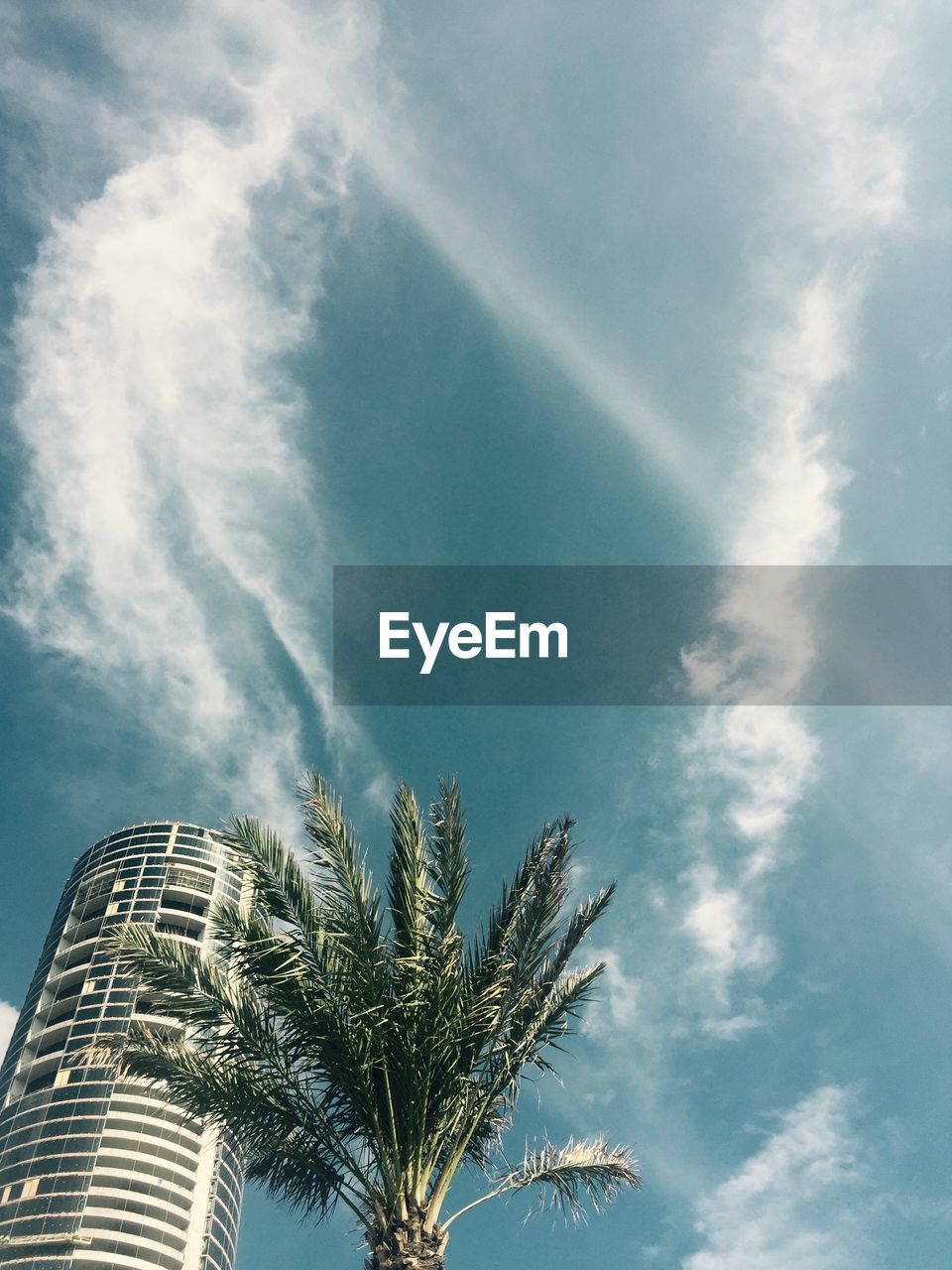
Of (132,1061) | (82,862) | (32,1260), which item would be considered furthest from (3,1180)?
(132,1061)

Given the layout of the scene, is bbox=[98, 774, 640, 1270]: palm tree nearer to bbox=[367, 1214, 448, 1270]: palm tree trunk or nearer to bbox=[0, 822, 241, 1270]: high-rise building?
bbox=[367, 1214, 448, 1270]: palm tree trunk

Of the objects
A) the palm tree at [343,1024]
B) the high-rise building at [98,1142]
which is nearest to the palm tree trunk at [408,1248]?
the palm tree at [343,1024]

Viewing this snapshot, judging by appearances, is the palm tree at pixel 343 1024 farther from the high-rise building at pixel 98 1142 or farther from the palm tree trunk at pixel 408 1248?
the high-rise building at pixel 98 1142

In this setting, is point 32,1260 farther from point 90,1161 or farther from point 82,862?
point 82,862

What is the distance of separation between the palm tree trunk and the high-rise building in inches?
2741

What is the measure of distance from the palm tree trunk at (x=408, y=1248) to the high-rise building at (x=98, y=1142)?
69623 millimetres

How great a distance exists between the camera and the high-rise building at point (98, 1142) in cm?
8125

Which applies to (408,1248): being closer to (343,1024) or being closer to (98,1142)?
(343,1024)

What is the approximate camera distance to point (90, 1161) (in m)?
83.9

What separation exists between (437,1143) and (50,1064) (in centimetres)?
9622

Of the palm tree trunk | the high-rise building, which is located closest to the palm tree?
the palm tree trunk

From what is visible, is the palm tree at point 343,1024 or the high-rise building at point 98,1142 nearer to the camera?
the palm tree at point 343,1024

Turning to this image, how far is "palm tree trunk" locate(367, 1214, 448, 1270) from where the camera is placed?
39.4 feet

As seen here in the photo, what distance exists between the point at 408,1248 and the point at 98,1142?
8846cm
